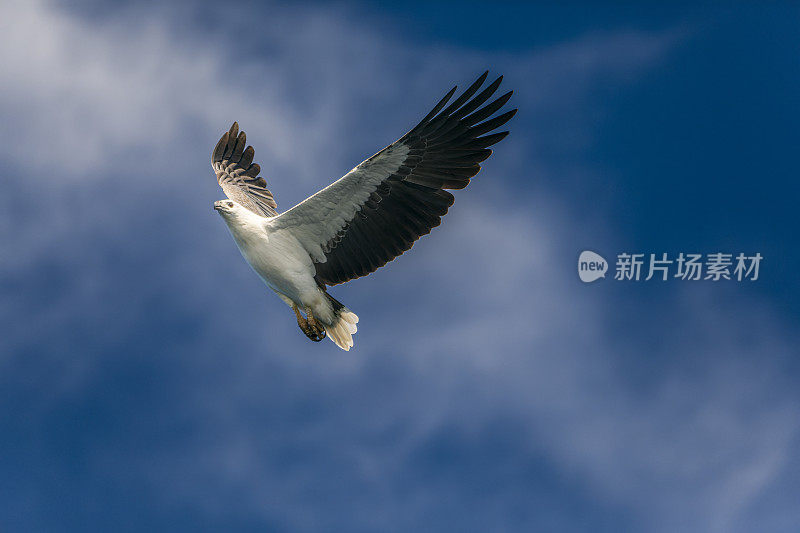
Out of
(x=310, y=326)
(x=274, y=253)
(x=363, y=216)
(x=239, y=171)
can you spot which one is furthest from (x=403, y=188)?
(x=239, y=171)

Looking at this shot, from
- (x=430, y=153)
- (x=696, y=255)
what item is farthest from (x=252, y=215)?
(x=696, y=255)

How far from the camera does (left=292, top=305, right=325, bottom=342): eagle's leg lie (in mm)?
11992

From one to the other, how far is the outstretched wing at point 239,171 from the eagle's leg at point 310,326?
88.0 inches

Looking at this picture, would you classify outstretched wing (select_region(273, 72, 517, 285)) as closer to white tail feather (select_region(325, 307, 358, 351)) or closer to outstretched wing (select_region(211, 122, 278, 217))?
white tail feather (select_region(325, 307, 358, 351))

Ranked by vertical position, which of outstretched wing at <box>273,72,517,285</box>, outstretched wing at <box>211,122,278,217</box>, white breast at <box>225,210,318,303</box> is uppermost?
outstretched wing at <box>211,122,278,217</box>

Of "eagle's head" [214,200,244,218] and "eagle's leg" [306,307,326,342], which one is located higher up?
"eagle's head" [214,200,244,218]

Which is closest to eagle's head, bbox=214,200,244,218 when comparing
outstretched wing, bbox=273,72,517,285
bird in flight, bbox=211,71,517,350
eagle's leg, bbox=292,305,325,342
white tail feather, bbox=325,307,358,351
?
bird in flight, bbox=211,71,517,350

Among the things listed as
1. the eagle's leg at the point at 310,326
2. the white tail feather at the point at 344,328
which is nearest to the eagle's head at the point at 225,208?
the eagle's leg at the point at 310,326

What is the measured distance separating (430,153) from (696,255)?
4424mm

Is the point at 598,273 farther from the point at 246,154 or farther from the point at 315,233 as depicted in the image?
the point at 246,154

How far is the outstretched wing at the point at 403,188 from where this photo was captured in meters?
10.9

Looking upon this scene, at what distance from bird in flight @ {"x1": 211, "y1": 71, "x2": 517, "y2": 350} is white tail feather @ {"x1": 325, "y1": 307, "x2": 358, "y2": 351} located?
13 mm

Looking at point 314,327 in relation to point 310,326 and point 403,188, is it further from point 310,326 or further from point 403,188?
point 403,188

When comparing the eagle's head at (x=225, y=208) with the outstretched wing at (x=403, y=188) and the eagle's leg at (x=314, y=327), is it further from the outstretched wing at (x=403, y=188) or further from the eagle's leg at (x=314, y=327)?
the eagle's leg at (x=314, y=327)
